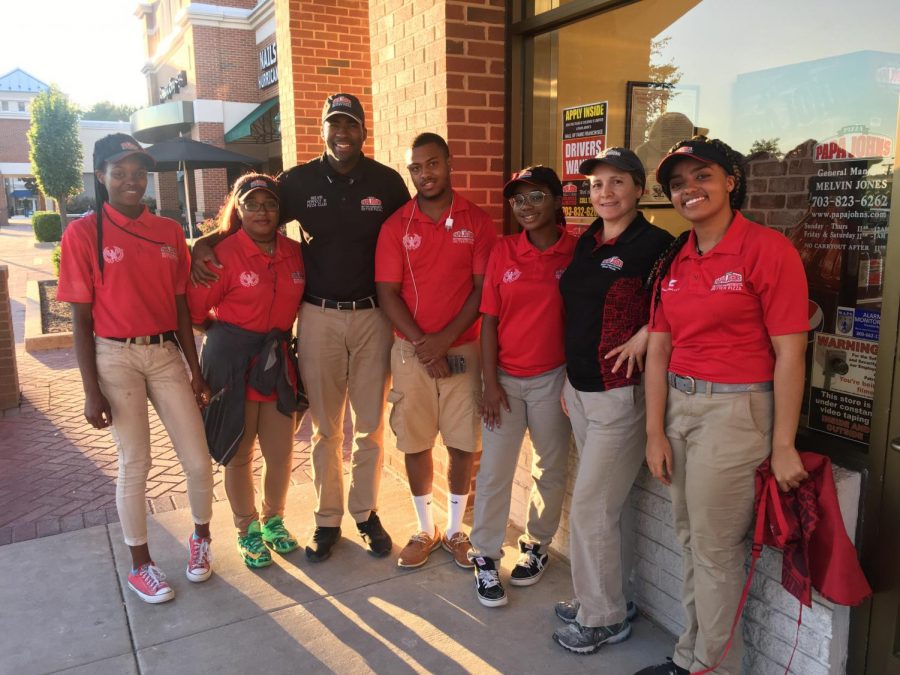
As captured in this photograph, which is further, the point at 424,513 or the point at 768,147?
the point at 424,513

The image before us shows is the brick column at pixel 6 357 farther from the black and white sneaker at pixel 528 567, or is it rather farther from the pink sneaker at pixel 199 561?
the black and white sneaker at pixel 528 567

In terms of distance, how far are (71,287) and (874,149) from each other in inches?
130

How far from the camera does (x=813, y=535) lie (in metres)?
2.40

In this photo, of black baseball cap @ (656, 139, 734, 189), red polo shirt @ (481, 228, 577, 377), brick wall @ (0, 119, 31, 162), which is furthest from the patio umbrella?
brick wall @ (0, 119, 31, 162)

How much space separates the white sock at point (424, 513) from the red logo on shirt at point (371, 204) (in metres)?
1.62

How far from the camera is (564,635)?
10.2 feet

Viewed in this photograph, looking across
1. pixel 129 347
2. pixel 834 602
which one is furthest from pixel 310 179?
pixel 834 602

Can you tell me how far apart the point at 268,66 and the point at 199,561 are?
23.1m

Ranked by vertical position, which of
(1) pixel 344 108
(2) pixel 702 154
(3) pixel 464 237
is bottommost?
(3) pixel 464 237

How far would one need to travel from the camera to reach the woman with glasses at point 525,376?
3.19 meters

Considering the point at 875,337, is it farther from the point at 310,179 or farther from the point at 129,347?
the point at 129,347

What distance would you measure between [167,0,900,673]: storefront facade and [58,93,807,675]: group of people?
41 cm

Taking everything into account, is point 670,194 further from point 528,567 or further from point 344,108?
point 528,567

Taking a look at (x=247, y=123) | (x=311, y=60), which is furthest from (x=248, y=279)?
(x=247, y=123)
